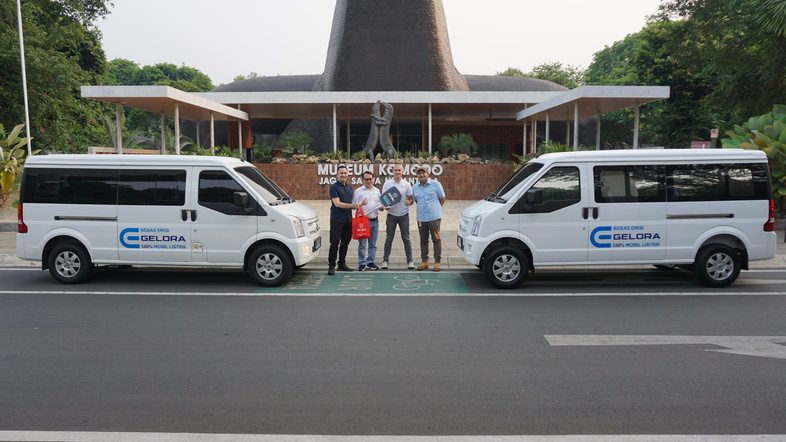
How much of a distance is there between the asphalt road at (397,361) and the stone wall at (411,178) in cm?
1375

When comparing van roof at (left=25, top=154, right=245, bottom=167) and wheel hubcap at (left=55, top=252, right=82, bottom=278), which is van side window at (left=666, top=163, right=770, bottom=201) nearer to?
van roof at (left=25, top=154, right=245, bottom=167)

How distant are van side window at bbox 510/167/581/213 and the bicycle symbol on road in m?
1.80

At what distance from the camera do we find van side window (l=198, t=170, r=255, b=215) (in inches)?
341

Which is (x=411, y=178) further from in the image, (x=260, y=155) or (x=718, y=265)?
(x=718, y=265)

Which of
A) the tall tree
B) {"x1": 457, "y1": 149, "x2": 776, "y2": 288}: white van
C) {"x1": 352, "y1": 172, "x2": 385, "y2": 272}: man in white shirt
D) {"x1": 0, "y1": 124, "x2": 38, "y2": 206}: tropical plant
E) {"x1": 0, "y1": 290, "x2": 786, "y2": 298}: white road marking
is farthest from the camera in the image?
the tall tree

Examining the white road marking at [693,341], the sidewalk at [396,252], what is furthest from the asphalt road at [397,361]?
the sidewalk at [396,252]

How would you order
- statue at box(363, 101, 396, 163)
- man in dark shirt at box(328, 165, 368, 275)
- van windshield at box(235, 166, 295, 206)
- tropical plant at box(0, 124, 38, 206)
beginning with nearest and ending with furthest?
van windshield at box(235, 166, 295, 206), man in dark shirt at box(328, 165, 368, 275), tropical plant at box(0, 124, 38, 206), statue at box(363, 101, 396, 163)

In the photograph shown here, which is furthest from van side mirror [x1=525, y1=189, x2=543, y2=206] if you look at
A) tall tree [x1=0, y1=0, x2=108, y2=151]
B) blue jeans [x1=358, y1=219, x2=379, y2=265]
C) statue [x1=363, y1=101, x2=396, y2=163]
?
tall tree [x1=0, y1=0, x2=108, y2=151]

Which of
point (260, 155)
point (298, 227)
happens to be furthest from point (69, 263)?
point (260, 155)

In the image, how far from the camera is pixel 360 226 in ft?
31.6

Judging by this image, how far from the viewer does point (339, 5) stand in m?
32.1

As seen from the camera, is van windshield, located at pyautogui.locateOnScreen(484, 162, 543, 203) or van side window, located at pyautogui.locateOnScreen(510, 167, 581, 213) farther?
van windshield, located at pyautogui.locateOnScreen(484, 162, 543, 203)

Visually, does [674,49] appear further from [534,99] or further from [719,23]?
[534,99]

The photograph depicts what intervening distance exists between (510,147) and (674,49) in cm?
1147
